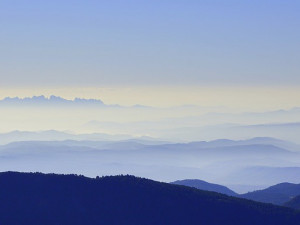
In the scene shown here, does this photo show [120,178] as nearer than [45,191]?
No

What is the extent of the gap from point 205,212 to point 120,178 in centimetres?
1521

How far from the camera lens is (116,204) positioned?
363ft

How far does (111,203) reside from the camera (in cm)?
11075

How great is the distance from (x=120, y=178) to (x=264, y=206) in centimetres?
2300

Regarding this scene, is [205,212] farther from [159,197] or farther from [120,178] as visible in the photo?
[120,178]

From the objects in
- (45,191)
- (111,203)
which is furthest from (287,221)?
(45,191)

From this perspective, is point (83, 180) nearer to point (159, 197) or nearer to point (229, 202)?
point (159, 197)

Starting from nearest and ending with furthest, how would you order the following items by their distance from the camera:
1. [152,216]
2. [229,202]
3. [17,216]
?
[17,216]
[152,216]
[229,202]

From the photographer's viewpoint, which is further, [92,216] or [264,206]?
[264,206]

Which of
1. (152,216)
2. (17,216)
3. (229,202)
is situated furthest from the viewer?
(229,202)

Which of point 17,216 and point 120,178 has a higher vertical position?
point 120,178

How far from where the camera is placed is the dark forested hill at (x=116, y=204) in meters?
105

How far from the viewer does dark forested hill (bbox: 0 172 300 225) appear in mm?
105188

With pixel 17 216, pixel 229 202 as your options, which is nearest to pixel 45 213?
pixel 17 216
